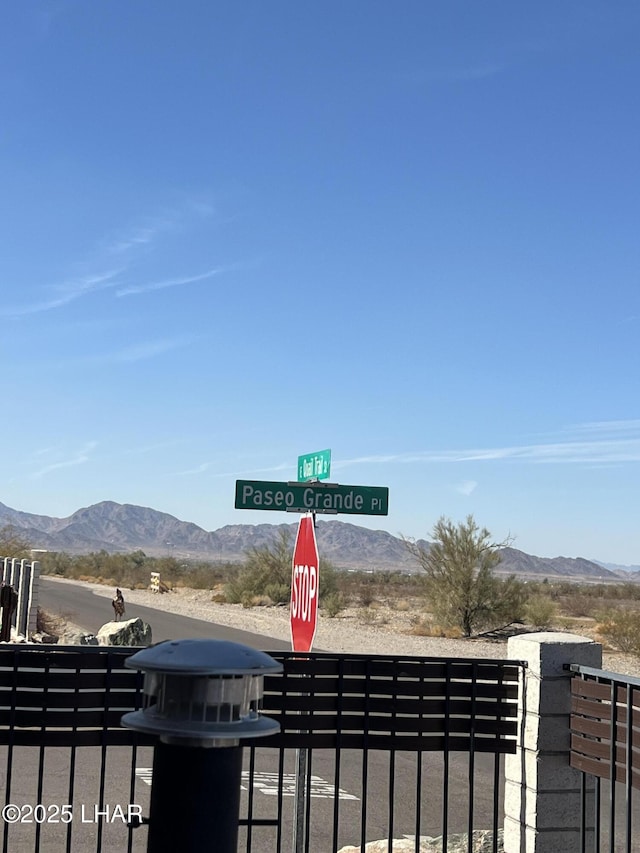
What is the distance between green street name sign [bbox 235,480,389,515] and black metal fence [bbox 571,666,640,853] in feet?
7.50

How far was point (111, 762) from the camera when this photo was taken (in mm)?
12117

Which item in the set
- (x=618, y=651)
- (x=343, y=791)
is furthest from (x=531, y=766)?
(x=618, y=651)

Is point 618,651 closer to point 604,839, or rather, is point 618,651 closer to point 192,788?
point 604,839

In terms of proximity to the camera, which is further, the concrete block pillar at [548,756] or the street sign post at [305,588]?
the street sign post at [305,588]

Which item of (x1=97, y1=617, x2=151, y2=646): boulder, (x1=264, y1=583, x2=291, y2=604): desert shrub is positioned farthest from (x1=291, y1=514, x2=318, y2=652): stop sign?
(x1=264, y1=583, x2=291, y2=604): desert shrub

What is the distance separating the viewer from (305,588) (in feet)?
23.0

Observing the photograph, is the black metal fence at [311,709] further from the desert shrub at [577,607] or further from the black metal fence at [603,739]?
the desert shrub at [577,607]

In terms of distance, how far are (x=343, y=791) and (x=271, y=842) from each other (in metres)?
2.28

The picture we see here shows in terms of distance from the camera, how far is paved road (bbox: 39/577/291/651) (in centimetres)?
2578

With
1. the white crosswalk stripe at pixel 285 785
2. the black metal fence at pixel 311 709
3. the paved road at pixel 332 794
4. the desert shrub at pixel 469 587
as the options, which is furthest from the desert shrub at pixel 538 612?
the black metal fence at pixel 311 709

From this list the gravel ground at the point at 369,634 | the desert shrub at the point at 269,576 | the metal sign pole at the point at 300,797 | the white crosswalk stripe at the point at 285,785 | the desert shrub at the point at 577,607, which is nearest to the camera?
the metal sign pole at the point at 300,797

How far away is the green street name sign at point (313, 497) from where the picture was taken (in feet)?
24.5

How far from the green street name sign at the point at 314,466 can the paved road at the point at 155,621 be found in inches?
509

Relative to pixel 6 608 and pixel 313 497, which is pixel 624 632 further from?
pixel 313 497
